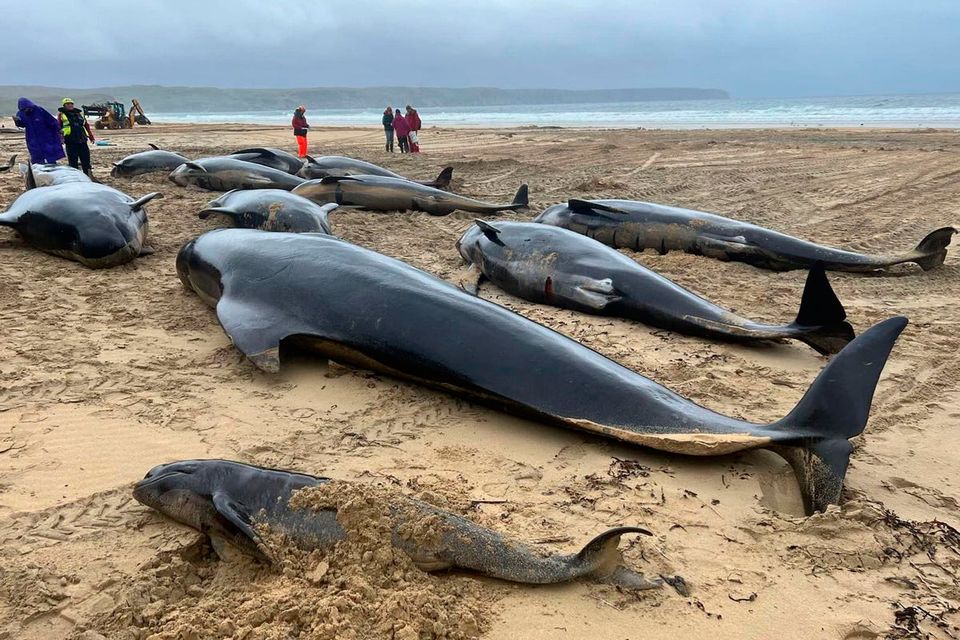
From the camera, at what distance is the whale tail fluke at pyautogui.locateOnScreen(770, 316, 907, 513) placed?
330 centimetres

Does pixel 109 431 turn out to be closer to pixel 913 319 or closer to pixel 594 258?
pixel 594 258

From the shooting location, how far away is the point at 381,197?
1109 cm

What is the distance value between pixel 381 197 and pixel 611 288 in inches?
234

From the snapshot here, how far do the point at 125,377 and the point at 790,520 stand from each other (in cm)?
423

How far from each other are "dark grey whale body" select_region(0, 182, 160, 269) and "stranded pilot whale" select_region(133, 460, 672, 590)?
484 cm

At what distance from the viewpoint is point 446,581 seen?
2686mm

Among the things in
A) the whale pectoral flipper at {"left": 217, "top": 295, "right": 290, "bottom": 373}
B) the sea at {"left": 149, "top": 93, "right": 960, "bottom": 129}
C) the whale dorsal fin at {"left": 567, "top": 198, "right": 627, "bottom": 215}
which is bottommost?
the whale pectoral flipper at {"left": 217, "top": 295, "right": 290, "bottom": 373}

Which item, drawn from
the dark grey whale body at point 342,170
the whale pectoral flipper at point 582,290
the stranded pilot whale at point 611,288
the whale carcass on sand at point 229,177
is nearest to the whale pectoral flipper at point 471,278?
the stranded pilot whale at point 611,288

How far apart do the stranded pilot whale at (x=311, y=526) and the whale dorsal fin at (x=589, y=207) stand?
6446mm

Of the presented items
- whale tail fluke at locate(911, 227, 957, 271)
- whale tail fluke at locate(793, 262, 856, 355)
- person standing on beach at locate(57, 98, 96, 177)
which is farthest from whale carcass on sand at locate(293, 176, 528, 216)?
whale tail fluke at locate(793, 262, 856, 355)

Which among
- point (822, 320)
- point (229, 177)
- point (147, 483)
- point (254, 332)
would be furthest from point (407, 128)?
point (147, 483)

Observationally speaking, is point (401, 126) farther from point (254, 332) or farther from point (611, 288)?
point (254, 332)

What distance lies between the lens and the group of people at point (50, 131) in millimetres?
13289

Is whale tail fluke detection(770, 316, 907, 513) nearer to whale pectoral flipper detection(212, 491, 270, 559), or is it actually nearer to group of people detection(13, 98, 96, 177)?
whale pectoral flipper detection(212, 491, 270, 559)
